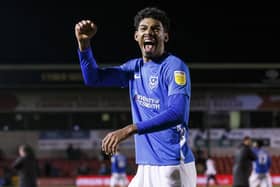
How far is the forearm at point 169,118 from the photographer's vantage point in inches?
146

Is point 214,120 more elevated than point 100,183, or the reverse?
point 214,120

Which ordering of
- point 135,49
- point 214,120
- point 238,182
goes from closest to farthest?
1. point 238,182
2. point 135,49
3. point 214,120

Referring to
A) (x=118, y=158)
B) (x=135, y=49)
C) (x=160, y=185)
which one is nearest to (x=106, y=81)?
(x=160, y=185)

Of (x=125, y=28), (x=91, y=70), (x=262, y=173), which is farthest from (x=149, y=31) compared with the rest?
(x=125, y=28)

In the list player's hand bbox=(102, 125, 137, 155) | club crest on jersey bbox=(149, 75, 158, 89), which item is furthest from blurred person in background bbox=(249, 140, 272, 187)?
player's hand bbox=(102, 125, 137, 155)

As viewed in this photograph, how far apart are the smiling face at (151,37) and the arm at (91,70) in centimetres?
36

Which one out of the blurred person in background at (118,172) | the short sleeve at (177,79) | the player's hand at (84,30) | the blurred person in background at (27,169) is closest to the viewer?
the short sleeve at (177,79)

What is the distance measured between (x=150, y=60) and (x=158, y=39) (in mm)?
162

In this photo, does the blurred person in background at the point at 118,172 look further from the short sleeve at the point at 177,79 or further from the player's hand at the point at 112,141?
the player's hand at the point at 112,141

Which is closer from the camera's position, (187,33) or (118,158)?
(118,158)

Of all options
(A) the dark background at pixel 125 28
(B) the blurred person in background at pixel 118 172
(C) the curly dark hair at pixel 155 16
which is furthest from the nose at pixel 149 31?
(A) the dark background at pixel 125 28

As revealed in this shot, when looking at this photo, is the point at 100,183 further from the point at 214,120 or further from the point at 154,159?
the point at 154,159

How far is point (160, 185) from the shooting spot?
404 centimetres

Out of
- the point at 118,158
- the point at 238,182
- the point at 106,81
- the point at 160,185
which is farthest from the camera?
the point at 118,158
